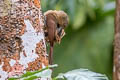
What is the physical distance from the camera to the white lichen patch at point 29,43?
166 centimetres

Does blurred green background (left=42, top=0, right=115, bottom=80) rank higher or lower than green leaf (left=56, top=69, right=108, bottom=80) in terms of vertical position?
lower

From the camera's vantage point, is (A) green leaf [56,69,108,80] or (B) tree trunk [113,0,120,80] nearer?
(A) green leaf [56,69,108,80]

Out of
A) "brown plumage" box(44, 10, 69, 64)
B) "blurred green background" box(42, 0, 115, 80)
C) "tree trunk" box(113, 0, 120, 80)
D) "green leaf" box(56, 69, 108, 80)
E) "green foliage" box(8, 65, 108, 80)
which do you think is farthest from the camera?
"blurred green background" box(42, 0, 115, 80)

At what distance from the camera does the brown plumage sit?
1905 mm

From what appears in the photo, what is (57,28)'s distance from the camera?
195 cm

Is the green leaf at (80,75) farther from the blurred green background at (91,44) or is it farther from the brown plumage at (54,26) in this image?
the blurred green background at (91,44)

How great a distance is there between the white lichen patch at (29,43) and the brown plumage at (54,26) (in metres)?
0.19

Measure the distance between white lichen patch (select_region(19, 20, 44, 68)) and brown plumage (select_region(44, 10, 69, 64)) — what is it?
0.19 m

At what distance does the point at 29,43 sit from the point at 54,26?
271 mm

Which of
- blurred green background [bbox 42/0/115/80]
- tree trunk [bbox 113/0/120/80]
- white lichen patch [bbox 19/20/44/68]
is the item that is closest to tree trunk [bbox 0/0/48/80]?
white lichen patch [bbox 19/20/44/68]

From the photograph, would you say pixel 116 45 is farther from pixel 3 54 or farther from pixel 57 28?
pixel 3 54

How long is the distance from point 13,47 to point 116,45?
0.87 m

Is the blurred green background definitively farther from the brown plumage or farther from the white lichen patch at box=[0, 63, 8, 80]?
the white lichen patch at box=[0, 63, 8, 80]

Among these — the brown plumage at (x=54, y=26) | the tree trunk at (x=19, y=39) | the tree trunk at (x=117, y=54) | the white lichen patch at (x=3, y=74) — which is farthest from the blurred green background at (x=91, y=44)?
the white lichen patch at (x=3, y=74)
